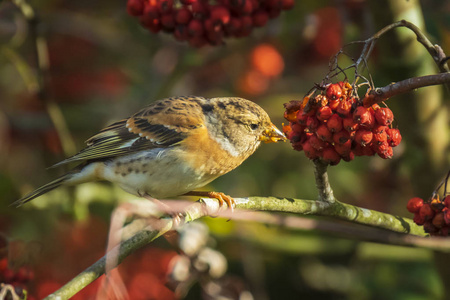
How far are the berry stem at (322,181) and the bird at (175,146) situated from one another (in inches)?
31.8

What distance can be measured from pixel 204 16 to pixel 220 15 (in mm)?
113

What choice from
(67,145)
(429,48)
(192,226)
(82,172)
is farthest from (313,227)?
(67,145)

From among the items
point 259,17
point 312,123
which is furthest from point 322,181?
point 259,17

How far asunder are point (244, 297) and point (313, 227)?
116 cm

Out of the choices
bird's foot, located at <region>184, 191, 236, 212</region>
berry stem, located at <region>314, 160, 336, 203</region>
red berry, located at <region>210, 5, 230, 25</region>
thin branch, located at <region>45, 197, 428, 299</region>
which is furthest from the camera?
red berry, located at <region>210, 5, 230, 25</region>

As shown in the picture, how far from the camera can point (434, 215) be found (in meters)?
2.28

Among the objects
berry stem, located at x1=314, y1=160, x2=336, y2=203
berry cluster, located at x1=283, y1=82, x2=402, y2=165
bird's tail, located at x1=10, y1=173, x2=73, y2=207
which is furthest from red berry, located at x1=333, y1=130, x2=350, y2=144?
bird's tail, located at x1=10, y1=173, x2=73, y2=207

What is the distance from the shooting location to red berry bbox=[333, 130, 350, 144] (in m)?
2.13

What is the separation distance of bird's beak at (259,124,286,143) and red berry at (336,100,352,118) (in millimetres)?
1243

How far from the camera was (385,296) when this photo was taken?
408cm

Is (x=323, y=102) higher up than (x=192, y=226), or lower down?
higher up

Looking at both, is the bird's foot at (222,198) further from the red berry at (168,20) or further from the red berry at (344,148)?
the red berry at (168,20)

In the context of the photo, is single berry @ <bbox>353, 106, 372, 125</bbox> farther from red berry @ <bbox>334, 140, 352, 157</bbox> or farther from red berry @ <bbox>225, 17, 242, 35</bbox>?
red berry @ <bbox>225, 17, 242, 35</bbox>

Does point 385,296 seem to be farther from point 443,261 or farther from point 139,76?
point 139,76
